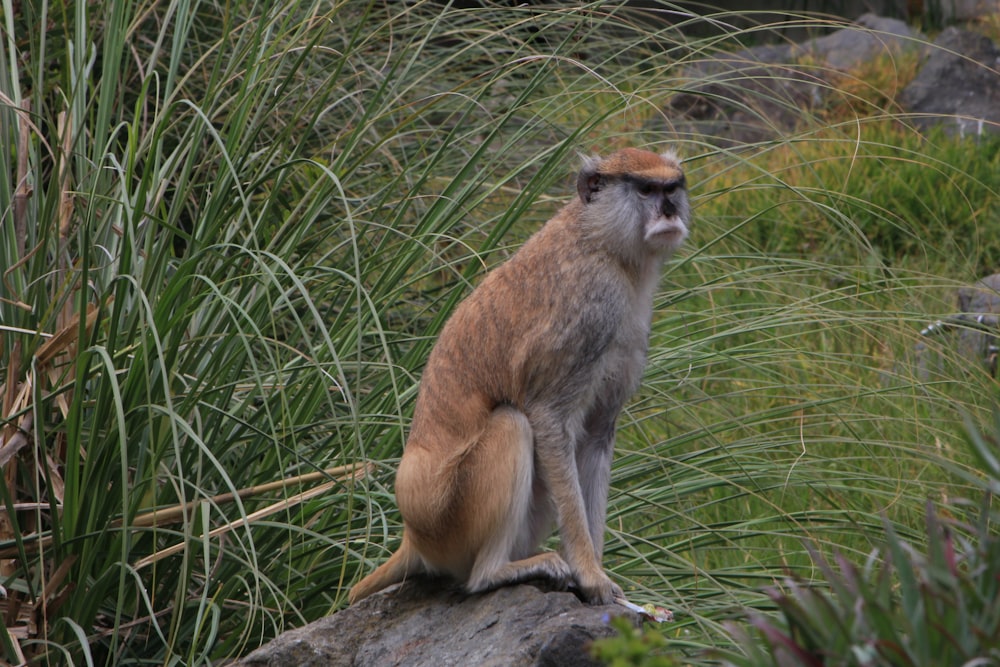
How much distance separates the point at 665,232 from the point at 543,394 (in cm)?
46

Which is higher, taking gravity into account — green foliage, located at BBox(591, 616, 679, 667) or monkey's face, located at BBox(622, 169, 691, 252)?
monkey's face, located at BBox(622, 169, 691, 252)

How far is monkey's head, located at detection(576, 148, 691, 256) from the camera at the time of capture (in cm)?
283

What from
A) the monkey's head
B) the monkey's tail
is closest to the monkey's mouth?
the monkey's head

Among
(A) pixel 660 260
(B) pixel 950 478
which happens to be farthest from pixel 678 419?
(A) pixel 660 260

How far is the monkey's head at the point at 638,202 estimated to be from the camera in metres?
2.83

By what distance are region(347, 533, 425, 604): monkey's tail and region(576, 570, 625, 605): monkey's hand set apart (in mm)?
391

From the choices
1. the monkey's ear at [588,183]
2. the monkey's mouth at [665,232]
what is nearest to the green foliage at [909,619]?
the monkey's mouth at [665,232]

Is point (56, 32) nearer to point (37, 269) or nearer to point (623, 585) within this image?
point (37, 269)

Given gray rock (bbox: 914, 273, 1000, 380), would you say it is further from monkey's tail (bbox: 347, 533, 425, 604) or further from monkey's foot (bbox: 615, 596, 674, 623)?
monkey's tail (bbox: 347, 533, 425, 604)

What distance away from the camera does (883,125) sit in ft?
21.5

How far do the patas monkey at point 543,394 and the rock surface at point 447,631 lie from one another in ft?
0.20

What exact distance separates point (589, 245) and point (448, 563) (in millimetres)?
794

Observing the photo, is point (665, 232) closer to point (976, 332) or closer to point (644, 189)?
point (644, 189)

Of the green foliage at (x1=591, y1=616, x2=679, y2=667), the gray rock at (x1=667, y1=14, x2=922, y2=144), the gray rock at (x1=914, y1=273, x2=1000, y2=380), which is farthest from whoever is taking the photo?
the gray rock at (x1=667, y1=14, x2=922, y2=144)
